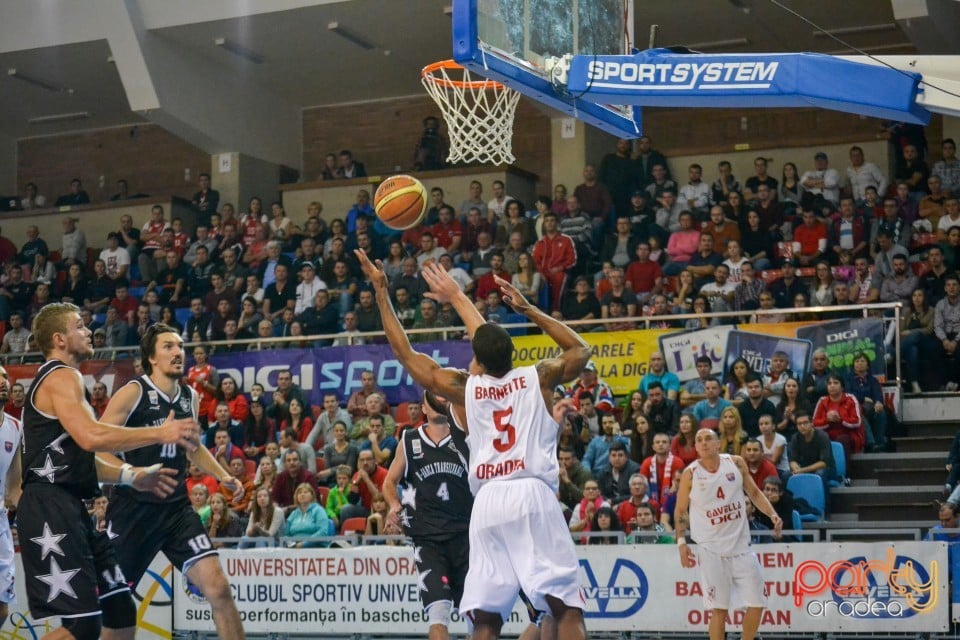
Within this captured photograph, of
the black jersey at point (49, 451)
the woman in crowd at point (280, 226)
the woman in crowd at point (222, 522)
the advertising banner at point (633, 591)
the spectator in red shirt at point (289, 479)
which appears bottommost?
the advertising banner at point (633, 591)

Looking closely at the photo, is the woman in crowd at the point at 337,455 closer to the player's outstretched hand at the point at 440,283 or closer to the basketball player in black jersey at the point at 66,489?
the basketball player in black jersey at the point at 66,489

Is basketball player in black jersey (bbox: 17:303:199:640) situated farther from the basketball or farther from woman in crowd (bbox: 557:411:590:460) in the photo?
woman in crowd (bbox: 557:411:590:460)

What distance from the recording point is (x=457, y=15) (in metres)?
9.38

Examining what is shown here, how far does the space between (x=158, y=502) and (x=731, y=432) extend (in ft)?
27.6

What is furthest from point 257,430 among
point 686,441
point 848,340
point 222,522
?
point 848,340

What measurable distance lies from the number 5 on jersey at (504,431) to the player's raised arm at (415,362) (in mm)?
289

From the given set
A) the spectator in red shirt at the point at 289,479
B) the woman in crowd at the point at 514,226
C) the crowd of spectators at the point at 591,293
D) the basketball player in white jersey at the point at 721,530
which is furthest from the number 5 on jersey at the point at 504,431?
the woman in crowd at the point at 514,226

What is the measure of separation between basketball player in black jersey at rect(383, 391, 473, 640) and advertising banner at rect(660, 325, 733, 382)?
8710mm

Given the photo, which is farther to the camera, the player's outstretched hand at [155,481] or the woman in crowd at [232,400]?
the woman in crowd at [232,400]

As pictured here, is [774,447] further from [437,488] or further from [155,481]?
[155,481]

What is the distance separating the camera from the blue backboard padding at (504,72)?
930 cm

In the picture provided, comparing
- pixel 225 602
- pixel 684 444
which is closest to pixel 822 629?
pixel 684 444

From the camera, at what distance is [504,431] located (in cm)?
725

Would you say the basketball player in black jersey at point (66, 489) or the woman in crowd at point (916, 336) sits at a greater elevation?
the woman in crowd at point (916, 336)
